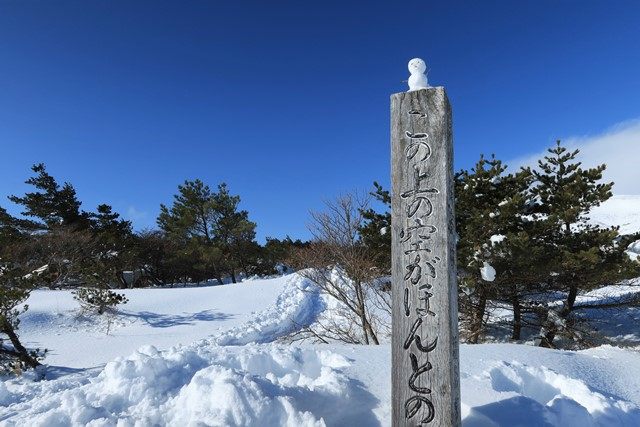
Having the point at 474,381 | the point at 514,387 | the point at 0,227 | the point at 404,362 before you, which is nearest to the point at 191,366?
the point at 404,362

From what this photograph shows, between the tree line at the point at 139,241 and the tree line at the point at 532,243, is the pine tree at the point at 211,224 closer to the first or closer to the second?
the tree line at the point at 139,241

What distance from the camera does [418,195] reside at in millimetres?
2713

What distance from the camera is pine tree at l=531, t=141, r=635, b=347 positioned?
8.88 m

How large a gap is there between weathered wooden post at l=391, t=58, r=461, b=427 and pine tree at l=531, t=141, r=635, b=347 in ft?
25.3

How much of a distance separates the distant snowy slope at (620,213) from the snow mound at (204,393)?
25.7m

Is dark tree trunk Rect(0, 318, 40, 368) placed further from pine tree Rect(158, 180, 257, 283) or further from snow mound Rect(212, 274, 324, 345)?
pine tree Rect(158, 180, 257, 283)

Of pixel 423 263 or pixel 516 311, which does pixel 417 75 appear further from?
pixel 516 311

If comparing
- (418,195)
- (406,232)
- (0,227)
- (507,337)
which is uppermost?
(0,227)

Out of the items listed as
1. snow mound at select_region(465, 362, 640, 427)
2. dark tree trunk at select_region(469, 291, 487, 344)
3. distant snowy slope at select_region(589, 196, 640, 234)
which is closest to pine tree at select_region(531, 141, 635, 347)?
dark tree trunk at select_region(469, 291, 487, 344)

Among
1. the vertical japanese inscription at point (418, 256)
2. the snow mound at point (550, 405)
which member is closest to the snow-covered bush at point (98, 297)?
the snow mound at point (550, 405)

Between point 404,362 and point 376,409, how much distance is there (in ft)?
3.69

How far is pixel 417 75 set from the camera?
9.37 ft

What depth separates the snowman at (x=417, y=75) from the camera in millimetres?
2842

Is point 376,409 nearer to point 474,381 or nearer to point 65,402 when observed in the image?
point 474,381
